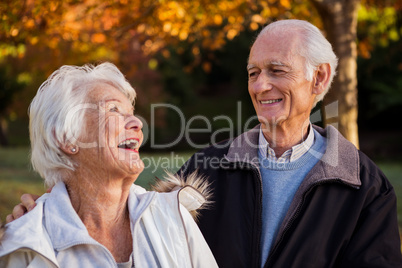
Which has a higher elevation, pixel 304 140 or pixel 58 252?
pixel 304 140

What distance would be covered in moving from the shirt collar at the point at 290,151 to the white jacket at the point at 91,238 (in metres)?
0.77

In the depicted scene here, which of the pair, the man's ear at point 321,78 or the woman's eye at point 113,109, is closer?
the woman's eye at point 113,109

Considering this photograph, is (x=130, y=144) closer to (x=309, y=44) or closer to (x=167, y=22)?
(x=309, y=44)

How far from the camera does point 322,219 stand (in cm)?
255

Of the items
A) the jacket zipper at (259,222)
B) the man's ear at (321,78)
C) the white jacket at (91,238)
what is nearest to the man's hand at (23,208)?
the white jacket at (91,238)

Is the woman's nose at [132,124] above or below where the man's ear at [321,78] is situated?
below

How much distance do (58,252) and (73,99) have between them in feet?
2.20

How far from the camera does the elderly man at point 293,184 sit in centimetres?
252

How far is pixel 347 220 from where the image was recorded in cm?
253

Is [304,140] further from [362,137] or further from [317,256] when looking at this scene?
[362,137]

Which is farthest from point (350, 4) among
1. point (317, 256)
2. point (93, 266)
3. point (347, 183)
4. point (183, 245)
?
point (93, 266)

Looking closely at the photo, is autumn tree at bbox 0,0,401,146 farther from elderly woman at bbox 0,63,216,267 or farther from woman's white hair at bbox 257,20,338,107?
elderly woman at bbox 0,63,216,267

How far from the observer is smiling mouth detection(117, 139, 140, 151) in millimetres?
2164

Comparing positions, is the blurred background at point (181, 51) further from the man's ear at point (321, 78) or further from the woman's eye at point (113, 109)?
the woman's eye at point (113, 109)
